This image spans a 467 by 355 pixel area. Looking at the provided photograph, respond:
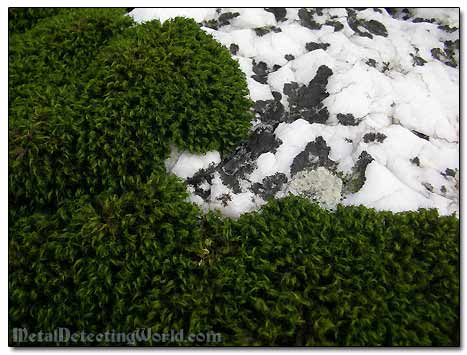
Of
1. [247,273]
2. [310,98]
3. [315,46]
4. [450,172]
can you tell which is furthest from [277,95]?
[247,273]

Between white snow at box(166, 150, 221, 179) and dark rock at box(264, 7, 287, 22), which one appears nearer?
white snow at box(166, 150, 221, 179)

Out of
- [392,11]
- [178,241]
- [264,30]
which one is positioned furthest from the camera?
[392,11]

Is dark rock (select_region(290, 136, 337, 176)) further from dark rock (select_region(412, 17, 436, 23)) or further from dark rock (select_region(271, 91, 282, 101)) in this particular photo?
dark rock (select_region(412, 17, 436, 23))

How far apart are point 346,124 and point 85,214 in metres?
2.42

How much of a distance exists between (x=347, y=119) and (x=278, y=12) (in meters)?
1.71

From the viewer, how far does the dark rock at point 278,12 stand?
15.2 ft

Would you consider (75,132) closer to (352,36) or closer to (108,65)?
(108,65)

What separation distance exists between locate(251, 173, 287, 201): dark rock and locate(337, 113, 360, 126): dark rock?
794 mm

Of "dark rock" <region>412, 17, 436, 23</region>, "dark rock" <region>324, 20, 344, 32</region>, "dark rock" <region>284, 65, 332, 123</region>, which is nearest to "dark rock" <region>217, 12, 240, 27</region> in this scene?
"dark rock" <region>324, 20, 344, 32</region>

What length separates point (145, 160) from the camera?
3547 mm

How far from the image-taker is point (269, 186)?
3.49m

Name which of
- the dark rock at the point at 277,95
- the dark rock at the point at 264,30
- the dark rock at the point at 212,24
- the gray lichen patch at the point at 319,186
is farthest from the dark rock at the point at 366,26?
the gray lichen patch at the point at 319,186

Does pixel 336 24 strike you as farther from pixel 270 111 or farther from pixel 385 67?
pixel 270 111

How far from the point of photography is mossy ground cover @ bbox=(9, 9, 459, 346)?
296 centimetres
